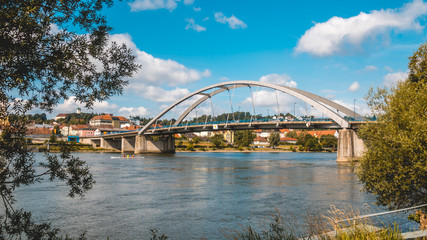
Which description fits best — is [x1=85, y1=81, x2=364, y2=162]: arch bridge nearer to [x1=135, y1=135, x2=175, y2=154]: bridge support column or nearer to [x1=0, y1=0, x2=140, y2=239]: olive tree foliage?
[x1=135, y1=135, x2=175, y2=154]: bridge support column

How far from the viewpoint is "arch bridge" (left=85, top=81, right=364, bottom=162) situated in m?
51.7

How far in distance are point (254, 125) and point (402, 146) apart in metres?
55.4

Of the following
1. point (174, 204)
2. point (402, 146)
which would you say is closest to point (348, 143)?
point (174, 204)

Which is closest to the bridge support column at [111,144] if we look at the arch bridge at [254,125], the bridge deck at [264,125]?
the arch bridge at [254,125]

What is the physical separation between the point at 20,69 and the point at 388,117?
10602 millimetres

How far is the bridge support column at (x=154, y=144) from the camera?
290ft

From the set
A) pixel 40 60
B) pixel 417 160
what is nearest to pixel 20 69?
pixel 40 60

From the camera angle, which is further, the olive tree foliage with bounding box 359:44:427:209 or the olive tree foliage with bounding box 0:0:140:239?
the olive tree foliage with bounding box 359:44:427:209

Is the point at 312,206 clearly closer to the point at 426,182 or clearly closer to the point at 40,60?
the point at 426,182

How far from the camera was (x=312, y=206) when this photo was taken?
18109mm

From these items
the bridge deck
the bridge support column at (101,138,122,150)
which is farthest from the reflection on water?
the bridge support column at (101,138,122,150)

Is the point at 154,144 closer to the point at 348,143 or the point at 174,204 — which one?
the point at 348,143

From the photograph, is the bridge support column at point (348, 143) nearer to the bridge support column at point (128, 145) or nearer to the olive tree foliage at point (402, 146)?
the olive tree foliage at point (402, 146)

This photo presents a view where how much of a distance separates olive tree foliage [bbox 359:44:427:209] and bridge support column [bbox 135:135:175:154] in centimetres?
8050
